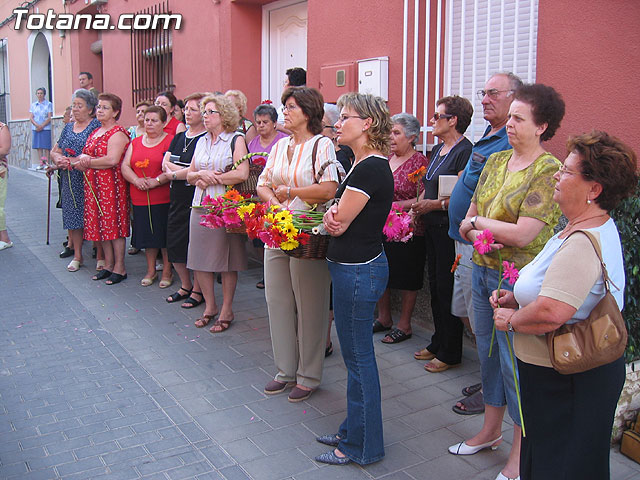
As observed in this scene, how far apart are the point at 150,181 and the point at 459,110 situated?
12.1 feet

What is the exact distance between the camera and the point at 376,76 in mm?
6426

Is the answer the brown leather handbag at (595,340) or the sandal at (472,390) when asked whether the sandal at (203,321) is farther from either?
the brown leather handbag at (595,340)

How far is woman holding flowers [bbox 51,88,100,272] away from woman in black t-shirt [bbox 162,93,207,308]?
178cm

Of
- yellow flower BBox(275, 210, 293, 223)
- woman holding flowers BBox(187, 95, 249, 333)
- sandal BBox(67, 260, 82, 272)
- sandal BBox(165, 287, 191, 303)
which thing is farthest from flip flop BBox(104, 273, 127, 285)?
yellow flower BBox(275, 210, 293, 223)

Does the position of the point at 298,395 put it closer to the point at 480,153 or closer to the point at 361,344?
the point at 361,344

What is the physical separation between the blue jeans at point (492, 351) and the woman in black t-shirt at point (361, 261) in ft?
1.77

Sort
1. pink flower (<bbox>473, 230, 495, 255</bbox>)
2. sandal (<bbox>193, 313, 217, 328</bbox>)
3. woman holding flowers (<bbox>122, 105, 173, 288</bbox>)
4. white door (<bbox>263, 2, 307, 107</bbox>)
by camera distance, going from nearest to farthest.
Answer: 1. pink flower (<bbox>473, 230, 495, 255</bbox>)
2. sandal (<bbox>193, 313, 217, 328</bbox>)
3. woman holding flowers (<bbox>122, 105, 173, 288</bbox>)
4. white door (<bbox>263, 2, 307, 107</bbox>)

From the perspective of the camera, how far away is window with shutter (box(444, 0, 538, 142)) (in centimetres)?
509

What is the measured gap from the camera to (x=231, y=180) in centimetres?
554

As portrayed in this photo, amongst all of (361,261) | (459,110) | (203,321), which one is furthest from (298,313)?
(459,110)

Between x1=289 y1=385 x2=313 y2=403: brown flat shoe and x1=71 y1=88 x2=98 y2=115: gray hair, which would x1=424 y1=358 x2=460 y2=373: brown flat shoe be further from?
x1=71 y1=88 x2=98 y2=115: gray hair

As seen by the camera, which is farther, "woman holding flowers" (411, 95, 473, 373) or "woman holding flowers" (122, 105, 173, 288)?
"woman holding flowers" (122, 105, 173, 288)

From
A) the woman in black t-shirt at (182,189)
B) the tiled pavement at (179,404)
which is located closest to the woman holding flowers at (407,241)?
the tiled pavement at (179,404)

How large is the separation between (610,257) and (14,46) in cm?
2339
